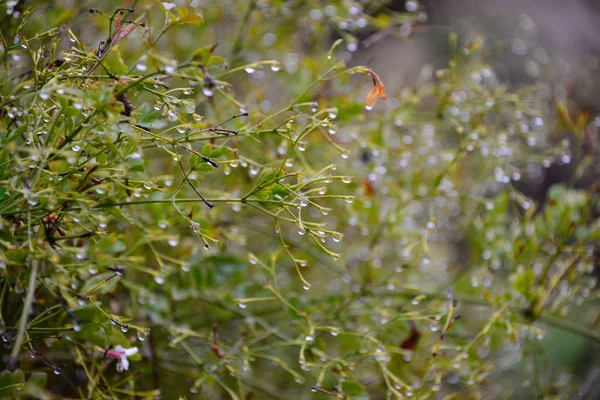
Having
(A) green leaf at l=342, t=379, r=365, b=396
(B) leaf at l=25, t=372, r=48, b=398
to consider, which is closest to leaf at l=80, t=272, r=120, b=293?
(B) leaf at l=25, t=372, r=48, b=398

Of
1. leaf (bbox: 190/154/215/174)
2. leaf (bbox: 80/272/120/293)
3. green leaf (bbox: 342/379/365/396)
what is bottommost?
green leaf (bbox: 342/379/365/396)

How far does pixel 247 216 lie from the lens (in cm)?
130

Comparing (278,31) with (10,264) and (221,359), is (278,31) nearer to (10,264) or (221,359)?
(221,359)

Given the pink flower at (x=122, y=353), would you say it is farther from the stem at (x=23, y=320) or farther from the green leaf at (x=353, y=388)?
the green leaf at (x=353, y=388)

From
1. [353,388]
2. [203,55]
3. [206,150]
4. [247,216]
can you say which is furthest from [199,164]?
[247,216]

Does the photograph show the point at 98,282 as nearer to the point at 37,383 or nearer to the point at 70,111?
the point at 37,383

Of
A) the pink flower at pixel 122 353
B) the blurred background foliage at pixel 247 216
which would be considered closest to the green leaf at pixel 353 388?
the blurred background foliage at pixel 247 216

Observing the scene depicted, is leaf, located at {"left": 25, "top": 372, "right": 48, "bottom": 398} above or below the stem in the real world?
below

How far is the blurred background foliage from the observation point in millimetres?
601

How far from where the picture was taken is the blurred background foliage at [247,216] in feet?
1.97

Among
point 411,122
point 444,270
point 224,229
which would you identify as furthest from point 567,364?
point 224,229

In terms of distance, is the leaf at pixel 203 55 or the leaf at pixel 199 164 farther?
the leaf at pixel 199 164

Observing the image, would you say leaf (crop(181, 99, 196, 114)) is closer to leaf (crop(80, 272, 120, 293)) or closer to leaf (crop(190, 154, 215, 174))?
leaf (crop(190, 154, 215, 174))

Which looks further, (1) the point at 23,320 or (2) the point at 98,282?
(2) the point at 98,282
